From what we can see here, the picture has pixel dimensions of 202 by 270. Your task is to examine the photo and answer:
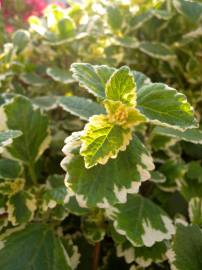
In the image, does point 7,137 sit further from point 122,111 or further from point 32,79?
point 32,79

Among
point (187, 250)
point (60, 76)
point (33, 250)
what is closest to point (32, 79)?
point (60, 76)

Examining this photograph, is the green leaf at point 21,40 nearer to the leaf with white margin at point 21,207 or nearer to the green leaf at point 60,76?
the green leaf at point 60,76

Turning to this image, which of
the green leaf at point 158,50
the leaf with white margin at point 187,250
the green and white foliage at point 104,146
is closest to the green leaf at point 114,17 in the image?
the green and white foliage at point 104,146

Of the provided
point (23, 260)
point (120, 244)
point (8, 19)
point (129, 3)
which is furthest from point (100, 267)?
point (8, 19)

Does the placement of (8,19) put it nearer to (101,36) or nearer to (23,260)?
(101,36)

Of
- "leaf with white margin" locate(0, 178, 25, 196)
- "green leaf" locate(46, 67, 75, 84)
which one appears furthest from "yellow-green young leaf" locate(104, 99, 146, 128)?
"green leaf" locate(46, 67, 75, 84)
